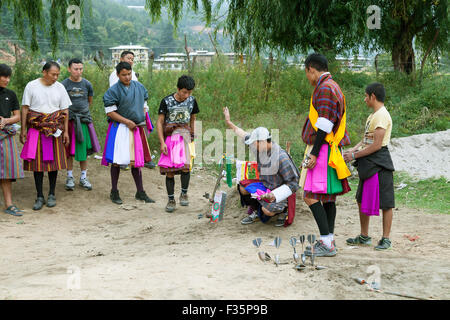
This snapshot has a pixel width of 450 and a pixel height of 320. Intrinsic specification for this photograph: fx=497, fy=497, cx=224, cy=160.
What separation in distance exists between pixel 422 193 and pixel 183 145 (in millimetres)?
3644

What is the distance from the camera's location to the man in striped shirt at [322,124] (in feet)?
13.2

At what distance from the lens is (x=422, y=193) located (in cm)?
736

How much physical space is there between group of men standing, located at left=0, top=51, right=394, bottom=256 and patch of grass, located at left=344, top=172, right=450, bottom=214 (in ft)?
7.81

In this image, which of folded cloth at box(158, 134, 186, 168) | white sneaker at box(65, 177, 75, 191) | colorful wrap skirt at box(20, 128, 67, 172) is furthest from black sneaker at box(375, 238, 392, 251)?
white sneaker at box(65, 177, 75, 191)

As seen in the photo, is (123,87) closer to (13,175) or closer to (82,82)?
(82,82)

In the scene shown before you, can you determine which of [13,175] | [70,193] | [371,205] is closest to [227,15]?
[70,193]

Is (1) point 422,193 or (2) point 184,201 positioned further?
(1) point 422,193

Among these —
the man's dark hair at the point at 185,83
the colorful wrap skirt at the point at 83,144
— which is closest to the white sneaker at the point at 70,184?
the colorful wrap skirt at the point at 83,144

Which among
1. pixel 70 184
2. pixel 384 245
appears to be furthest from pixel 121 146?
pixel 384 245

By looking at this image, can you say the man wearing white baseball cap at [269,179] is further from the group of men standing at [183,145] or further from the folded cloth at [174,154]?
the folded cloth at [174,154]

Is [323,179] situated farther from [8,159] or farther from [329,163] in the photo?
[8,159]

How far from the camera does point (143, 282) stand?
3.39m

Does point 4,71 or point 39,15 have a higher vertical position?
point 39,15

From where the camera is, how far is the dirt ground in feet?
10.8
